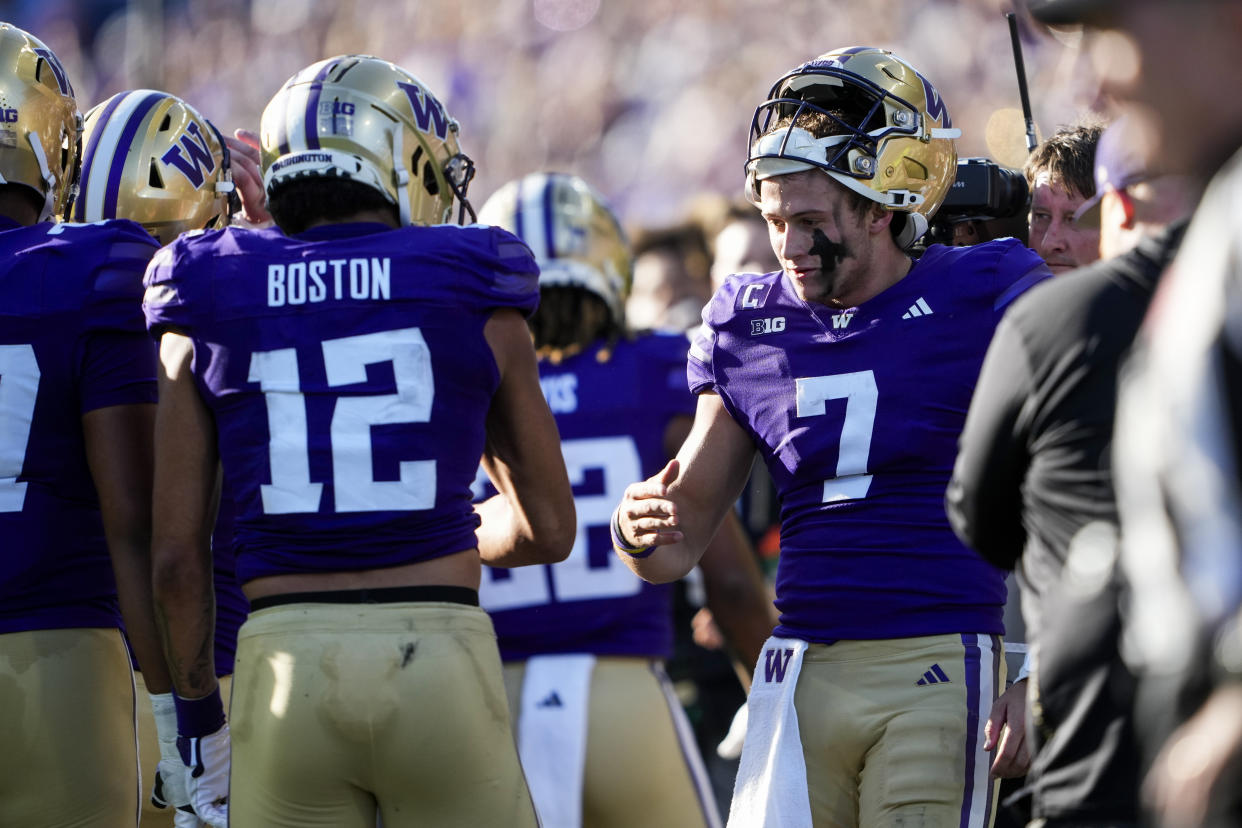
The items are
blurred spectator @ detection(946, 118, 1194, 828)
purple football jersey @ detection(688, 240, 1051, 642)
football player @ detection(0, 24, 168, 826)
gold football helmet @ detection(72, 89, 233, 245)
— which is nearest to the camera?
blurred spectator @ detection(946, 118, 1194, 828)

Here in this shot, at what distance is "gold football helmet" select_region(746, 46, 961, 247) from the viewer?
309 centimetres

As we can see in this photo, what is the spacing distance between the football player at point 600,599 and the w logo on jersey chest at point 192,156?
0.87 m

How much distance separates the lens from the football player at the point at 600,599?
368 centimetres

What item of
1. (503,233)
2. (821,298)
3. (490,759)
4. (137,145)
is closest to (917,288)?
(821,298)

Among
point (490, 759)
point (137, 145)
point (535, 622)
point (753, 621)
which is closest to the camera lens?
point (490, 759)

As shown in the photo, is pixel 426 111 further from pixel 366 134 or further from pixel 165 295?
pixel 165 295

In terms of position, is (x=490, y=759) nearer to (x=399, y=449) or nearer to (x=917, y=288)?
(x=399, y=449)

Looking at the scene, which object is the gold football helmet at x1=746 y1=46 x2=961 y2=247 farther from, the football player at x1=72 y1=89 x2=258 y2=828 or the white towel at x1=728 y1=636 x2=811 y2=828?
the football player at x1=72 y1=89 x2=258 y2=828

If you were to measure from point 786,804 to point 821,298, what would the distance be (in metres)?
1.04

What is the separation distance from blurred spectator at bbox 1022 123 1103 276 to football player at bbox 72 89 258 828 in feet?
6.74

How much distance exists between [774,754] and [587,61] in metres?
9.57

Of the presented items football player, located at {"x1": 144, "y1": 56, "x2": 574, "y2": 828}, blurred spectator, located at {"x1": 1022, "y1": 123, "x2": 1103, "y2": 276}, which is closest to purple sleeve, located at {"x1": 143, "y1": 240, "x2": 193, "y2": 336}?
football player, located at {"x1": 144, "y1": 56, "x2": 574, "y2": 828}

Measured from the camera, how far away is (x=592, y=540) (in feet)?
12.7

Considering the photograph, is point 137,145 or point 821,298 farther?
point 137,145
